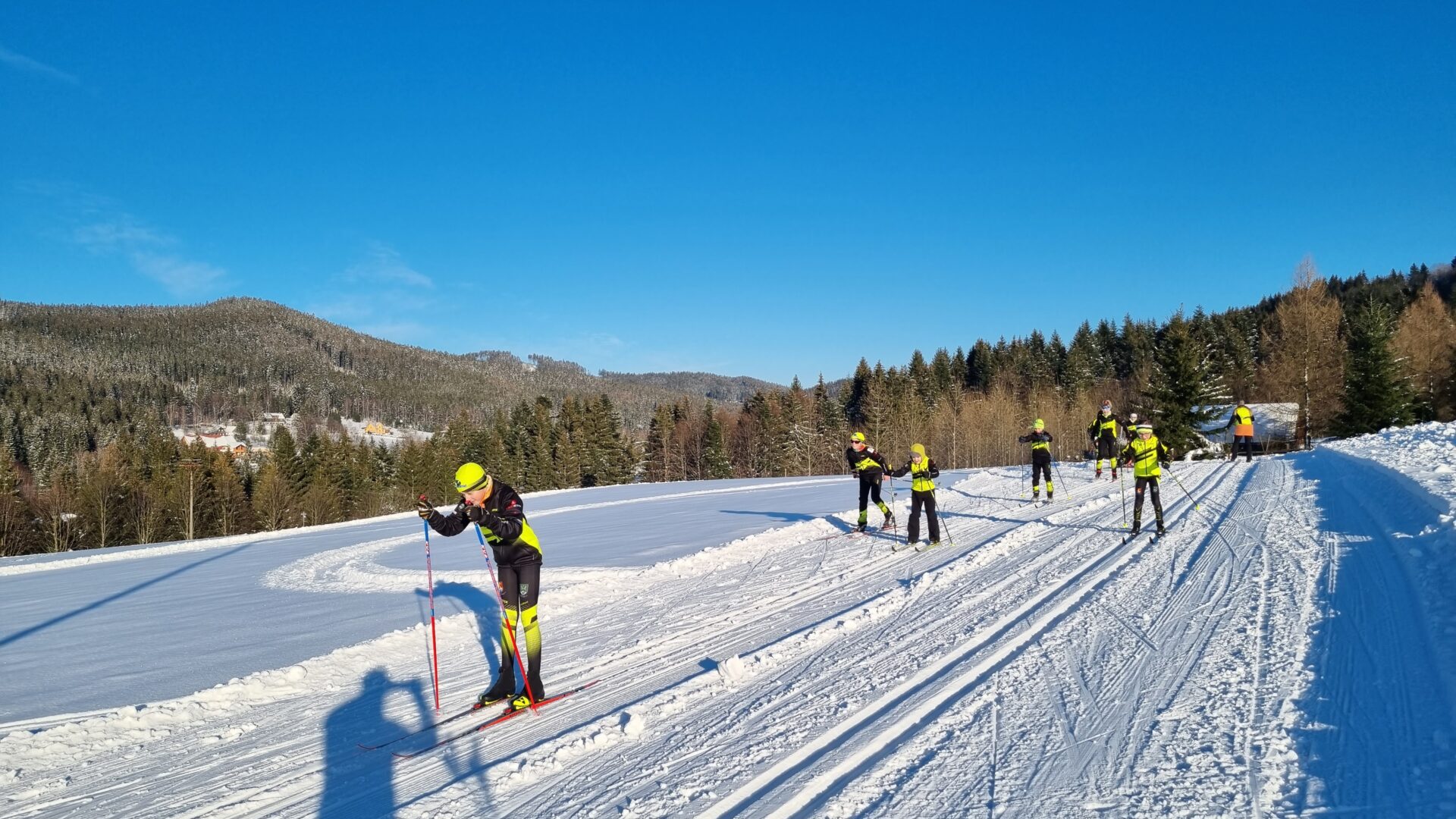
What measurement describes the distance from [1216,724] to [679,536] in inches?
482

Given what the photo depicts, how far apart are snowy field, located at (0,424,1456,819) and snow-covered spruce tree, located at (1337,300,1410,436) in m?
32.0

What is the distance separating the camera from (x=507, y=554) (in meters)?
6.57

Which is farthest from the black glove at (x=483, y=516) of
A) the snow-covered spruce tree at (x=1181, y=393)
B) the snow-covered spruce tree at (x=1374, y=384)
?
the snow-covered spruce tree at (x=1374, y=384)

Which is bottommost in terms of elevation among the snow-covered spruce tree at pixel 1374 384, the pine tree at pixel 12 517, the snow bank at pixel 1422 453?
the pine tree at pixel 12 517

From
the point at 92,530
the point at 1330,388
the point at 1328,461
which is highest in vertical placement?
the point at 1330,388

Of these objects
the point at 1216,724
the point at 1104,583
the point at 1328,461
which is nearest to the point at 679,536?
the point at 1104,583

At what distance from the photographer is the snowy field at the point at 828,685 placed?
4.36 metres

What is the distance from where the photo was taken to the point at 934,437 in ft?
210

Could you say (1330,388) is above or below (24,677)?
above

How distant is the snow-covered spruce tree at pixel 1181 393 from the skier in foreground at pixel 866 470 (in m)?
30.4

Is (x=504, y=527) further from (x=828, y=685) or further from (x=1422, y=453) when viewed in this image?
(x=1422, y=453)

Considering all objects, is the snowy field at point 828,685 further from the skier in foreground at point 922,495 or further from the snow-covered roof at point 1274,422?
the snow-covered roof at point 1274,422

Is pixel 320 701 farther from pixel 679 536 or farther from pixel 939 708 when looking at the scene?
pixel 679 536

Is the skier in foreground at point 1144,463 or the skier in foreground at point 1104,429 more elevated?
the skier in foreground at point 1104,429
